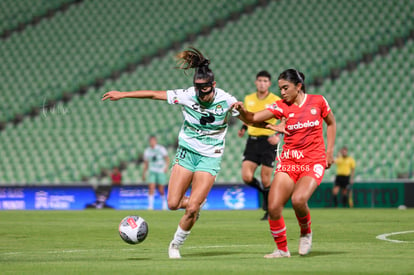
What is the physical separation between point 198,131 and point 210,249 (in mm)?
1628

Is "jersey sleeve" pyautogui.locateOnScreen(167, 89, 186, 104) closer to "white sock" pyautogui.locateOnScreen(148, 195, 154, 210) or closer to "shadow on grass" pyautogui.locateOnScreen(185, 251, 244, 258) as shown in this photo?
"shadow on grass" pyautogui.locateOnScreen(185, 251, 244, 258)

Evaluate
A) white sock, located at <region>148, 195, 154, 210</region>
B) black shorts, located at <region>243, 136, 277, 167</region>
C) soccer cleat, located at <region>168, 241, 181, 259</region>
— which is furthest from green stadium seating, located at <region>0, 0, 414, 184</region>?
soccer cleat, located at <region>168, 241, 181, 259</region>

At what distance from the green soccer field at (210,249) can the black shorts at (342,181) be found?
22.6 feet

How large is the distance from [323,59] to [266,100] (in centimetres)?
1338

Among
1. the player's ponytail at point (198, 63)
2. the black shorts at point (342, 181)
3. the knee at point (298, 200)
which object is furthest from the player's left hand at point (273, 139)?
the black shorts at point (342, 181)

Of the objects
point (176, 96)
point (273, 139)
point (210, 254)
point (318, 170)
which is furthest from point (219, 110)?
point (273, 139)

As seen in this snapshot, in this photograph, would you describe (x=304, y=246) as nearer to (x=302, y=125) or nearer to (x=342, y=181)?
(x=302, y=125)

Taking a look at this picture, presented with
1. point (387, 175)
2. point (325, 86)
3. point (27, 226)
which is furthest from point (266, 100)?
point (325, 86)

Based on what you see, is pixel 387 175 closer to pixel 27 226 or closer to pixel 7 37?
pixel 27 226

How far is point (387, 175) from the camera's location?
75.7ft

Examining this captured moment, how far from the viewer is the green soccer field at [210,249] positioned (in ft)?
22.9

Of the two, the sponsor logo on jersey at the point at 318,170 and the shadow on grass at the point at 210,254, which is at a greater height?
the sponsor logo on jersey at the point at 318,170

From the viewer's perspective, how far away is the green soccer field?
6980 millimetres

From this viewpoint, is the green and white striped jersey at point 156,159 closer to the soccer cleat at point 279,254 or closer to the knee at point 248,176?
the knee at point 248,176
